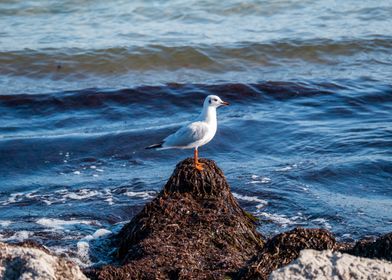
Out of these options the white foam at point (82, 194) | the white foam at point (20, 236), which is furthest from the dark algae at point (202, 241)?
the white foam at point (82, 194)

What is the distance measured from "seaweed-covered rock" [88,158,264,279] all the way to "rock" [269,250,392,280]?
44.5 inches

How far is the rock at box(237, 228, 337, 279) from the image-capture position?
15.4 ft

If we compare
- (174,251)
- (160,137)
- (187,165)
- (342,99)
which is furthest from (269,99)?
(174,251)

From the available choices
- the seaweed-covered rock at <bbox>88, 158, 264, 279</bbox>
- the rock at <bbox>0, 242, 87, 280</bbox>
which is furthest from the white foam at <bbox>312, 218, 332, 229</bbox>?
the rock at <bbox>0, 242, 87, 280</bbox>

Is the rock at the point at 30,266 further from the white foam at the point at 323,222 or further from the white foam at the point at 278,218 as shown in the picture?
the white foam at the point at 323,222

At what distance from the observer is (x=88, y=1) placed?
1752cm

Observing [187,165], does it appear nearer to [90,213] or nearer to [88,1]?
[90,213]

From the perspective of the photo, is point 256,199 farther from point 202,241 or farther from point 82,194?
point 202,241

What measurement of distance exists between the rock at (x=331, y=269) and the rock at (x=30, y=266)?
1071mm

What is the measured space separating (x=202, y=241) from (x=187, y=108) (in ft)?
19.4

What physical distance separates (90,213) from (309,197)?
86.7 inches

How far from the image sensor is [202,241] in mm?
5691

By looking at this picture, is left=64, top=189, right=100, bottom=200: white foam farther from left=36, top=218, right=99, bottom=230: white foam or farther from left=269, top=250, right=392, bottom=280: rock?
left=269, top=250, right=392, bottom=280: rock

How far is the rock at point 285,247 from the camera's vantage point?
469 cm
